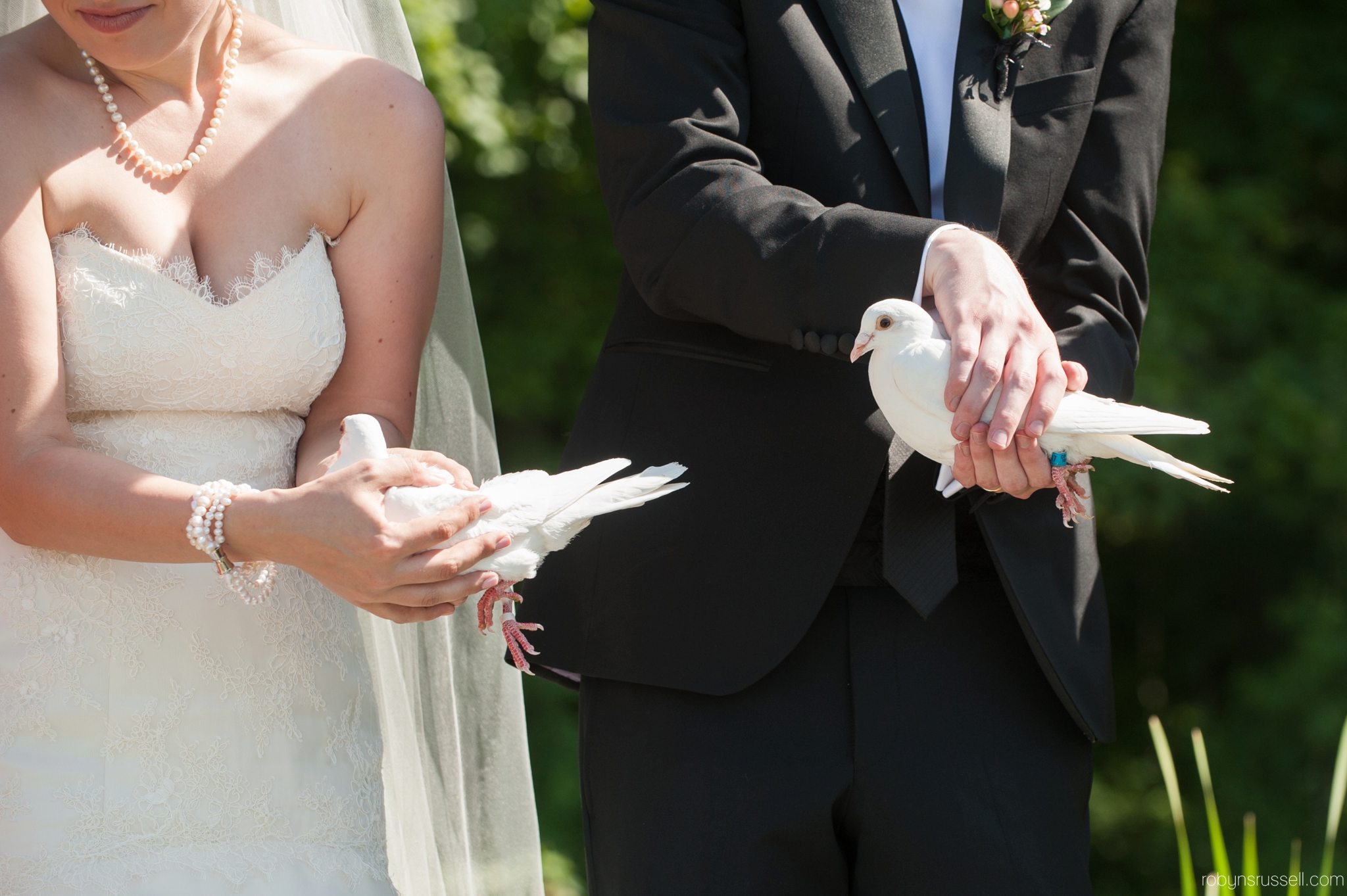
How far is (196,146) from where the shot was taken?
2.17m

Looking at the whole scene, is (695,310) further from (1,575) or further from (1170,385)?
(1170,385)

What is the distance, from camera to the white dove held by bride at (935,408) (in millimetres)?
1667

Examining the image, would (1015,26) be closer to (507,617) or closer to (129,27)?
(507,617)

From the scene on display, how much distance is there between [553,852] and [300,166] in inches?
147

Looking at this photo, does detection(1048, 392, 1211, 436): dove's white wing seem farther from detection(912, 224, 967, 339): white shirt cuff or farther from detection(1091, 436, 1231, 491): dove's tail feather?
detection(912, 224, 967, 339): white shirt cuff

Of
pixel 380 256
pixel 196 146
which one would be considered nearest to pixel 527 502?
pixel 380 256

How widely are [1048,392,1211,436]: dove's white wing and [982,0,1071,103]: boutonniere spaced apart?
1.82ft

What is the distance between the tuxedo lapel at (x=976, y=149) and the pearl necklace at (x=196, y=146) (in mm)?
1252

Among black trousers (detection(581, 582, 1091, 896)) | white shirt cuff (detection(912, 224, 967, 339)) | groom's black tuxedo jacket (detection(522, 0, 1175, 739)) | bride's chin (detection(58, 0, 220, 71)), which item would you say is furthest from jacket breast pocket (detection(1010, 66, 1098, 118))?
bride's chin (detection(58, 0, 220, 71))

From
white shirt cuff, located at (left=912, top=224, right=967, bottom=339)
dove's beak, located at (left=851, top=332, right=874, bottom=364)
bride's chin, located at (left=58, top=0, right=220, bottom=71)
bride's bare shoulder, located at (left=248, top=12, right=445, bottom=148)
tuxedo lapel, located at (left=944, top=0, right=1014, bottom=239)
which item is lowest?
dove's beak, located at (left=851, top=332, right=874, bottom=364)

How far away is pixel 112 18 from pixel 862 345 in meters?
1.27

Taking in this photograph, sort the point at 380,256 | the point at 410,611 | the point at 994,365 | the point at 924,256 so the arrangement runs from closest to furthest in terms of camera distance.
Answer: the point at 994,365 < the point at 924,256 < the point at 410,611 < the point at 380,256

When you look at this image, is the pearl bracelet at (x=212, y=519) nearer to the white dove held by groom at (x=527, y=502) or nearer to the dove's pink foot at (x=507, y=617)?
the white dove held by groom at (x=527, y=502)

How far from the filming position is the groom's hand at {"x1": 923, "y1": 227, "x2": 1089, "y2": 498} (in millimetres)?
1618
